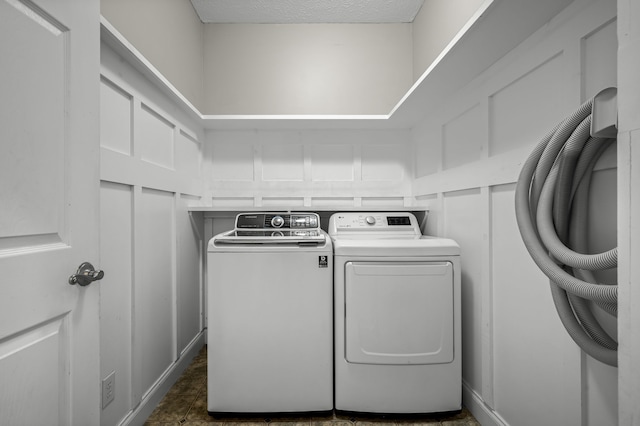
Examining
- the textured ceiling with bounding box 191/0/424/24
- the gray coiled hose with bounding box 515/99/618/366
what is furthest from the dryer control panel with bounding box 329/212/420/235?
the textured ceiling with bounding box 191/0/424/24

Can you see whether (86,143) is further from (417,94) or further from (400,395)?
(400,395)

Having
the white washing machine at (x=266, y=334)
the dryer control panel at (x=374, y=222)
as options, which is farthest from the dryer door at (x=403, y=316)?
the dryer control panel at (x=374, y=222)

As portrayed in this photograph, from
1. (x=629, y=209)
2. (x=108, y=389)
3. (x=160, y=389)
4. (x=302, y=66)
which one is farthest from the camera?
(x=302, y=66)

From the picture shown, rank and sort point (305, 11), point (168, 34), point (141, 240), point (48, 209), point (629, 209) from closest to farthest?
1. point (629, 209)
2. point (48, 209)
3. point (141, 240)
4. point (168, 34)
5. point (305, 11)

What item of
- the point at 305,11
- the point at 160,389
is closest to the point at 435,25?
the point at 305,11

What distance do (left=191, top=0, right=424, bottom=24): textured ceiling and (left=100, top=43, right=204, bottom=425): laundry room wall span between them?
94cm

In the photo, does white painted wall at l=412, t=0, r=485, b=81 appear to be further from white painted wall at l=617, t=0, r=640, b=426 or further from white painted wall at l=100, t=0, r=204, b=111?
white painted wall at l=100, t=0, r=204, b=111

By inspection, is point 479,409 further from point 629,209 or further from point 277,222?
point 277,222

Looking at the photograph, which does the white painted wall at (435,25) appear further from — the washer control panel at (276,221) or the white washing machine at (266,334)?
the white washing machine at (266,334)

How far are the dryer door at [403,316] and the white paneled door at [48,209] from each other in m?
1.12

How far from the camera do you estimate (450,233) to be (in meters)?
1.83

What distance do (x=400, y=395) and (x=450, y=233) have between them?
978mm

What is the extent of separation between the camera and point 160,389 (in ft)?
5.46

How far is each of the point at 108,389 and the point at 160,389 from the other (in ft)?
1.58
